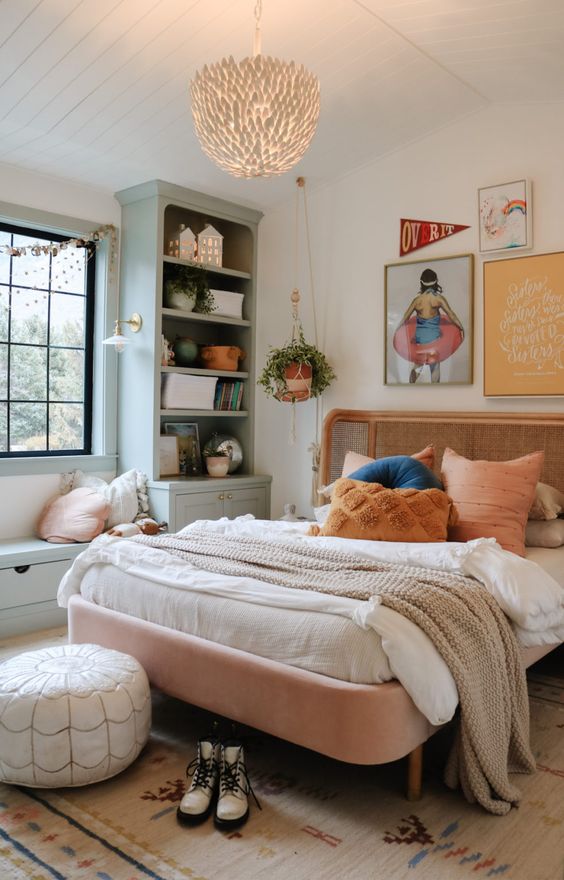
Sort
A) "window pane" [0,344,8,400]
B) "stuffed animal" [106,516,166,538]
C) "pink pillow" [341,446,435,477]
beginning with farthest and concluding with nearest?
"window pane" [0,344,8,400]
"stuffed animal" [106,516,166,538]
"pink pillow" [341,446,435,477]

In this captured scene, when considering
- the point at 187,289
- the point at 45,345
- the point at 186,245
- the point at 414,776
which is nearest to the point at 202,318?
the point at 187,289

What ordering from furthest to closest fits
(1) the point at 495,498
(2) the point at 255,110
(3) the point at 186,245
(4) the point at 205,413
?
1. (4) the point at 205,413
2. (3) the point at 186,245
3. (1) the point at 495,498
4. (2) the point at 255,110

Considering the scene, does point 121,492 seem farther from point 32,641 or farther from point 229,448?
point 32,641

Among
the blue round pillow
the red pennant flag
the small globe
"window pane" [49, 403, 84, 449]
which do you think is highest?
the red pennant flag

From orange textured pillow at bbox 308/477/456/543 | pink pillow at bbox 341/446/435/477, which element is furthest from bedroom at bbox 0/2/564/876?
orange textured pillow at bbox 308/477/456/543

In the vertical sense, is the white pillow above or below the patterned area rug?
above

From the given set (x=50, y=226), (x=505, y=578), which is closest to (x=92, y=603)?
(x=505, y=578)

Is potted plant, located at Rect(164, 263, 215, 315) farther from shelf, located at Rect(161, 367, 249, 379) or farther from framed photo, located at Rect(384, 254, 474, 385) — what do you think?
framed photo, located at Rect(384, 254, 474, 385)

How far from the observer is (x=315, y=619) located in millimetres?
2283

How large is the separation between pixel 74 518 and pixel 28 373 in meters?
0.90

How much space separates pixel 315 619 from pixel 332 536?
879 mm

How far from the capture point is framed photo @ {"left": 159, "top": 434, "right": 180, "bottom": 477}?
187 inches

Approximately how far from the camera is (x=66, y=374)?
461cm

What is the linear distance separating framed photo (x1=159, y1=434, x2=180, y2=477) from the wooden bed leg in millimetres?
2824
